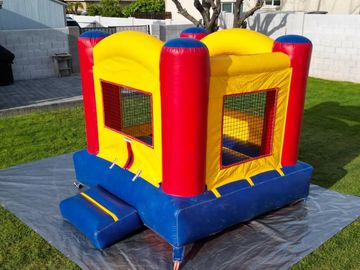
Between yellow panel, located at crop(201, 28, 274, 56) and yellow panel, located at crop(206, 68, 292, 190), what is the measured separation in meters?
0.46

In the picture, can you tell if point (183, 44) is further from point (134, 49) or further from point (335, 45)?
point (335, 45)

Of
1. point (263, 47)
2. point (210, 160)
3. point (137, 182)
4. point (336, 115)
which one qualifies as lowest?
point (336, 115)

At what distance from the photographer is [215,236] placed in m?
4.43

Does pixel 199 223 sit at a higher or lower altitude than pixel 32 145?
higher

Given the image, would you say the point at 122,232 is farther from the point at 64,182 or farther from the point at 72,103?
the point at 72,103

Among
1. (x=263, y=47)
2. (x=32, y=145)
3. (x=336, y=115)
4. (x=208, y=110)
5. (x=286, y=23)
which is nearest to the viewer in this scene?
(x=208, y=110)

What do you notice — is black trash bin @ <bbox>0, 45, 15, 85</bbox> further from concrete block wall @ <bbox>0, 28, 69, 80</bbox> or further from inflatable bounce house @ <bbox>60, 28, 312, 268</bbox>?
inflatable bounce house @ <bbox>60, 28, 312, 268</bbox>

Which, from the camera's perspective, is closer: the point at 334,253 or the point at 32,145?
the point at 334,253

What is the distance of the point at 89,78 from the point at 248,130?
2.25 m

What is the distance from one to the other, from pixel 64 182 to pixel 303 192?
328 cm

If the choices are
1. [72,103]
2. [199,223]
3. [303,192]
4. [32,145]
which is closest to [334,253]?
[303,192]

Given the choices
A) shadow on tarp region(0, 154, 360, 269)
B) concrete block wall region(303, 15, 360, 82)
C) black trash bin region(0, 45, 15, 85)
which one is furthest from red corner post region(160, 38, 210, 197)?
concrete block wall region(303, 15, 360, 82)

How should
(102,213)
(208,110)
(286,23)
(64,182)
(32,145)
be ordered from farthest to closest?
(286,23) → (32,145) → (64,182) → (102,213) → (208,110)

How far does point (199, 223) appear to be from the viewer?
3957 millimetres
